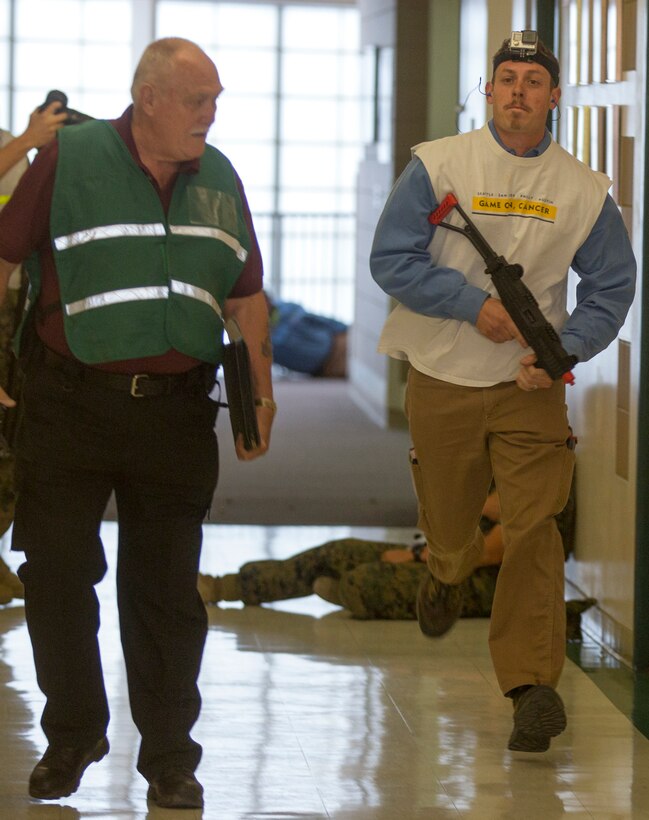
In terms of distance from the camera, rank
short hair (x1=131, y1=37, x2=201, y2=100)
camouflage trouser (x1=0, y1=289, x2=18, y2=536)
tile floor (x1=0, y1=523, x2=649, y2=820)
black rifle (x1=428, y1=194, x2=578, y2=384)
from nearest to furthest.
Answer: short hair (x1=131, y1=37, x2=201, y2=100) < tile floor (x1=0, y1=523, x2=649, y2=820) < black rifle (x1=428, y1=194, x2=578, y2=384) < camouflage trouser (x1=0, y1=289, x2=18, y2=536)

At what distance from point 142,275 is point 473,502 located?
1.15 metres

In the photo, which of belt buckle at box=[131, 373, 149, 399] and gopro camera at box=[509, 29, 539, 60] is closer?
belt buckle at box=[131, 373, 149, 399]

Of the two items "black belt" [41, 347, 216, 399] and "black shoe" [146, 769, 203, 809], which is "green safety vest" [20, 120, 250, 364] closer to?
"black belt" [41, 347, 216, 399]

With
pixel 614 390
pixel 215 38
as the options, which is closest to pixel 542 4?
pixel 614 390

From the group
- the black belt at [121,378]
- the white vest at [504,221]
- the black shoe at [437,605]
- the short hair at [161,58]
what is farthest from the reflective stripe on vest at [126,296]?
the black shoe at [437,605]

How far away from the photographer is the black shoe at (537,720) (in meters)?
3.26

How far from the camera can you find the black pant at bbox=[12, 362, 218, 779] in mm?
2863

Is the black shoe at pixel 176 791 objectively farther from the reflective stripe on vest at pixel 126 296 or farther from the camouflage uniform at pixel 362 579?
the camouflage uniform at pixel 362 579

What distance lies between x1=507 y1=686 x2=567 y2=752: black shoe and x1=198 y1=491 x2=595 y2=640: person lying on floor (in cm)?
107

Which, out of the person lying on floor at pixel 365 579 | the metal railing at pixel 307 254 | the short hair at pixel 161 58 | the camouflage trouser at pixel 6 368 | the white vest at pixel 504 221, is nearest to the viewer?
the short hair at pixel 161 58

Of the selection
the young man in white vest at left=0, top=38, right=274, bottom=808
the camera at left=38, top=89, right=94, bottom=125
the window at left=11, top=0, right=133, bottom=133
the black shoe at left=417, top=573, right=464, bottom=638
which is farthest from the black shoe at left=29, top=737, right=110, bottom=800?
the window at left=11, top=0, right=133, bottom=133

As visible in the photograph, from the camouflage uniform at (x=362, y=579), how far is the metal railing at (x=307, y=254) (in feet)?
29.2

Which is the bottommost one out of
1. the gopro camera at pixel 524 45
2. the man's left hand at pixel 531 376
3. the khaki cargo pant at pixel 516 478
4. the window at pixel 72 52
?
the khaki cargo pant at pixel 516 478

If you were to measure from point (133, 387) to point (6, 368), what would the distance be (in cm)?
141
